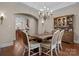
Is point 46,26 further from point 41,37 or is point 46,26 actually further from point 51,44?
point 51,44

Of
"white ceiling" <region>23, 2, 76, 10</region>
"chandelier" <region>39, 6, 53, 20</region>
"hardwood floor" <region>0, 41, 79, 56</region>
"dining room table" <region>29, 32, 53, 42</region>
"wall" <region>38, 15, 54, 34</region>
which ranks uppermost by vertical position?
"white ceiling" <region>23, 2, 76, 10</region>

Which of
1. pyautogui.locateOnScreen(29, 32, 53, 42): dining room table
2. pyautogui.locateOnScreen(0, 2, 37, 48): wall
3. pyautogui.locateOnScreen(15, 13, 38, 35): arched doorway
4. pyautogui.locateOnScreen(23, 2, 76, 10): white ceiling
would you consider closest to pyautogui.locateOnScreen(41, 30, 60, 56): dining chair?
pyautogui.locateOnScreen(29, 32, 53, 42): dining room table

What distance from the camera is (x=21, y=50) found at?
1780 millimetres

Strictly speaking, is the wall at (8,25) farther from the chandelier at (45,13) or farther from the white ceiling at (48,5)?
the chandelier at (45,13)

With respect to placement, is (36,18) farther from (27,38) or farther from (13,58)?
(13,58)

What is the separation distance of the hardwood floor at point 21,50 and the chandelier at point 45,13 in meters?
0.54

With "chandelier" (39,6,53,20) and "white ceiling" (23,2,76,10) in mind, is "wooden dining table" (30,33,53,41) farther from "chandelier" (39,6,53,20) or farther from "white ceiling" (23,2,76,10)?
"white ceiling" (23,2,76,10)

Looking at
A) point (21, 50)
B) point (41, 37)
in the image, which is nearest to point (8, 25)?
point (21, 50)

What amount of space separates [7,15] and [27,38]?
492mm

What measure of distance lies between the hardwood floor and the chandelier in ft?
1.76

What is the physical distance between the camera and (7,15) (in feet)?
5.68

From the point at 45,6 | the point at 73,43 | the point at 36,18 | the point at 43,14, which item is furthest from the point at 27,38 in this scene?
the point at 73,43

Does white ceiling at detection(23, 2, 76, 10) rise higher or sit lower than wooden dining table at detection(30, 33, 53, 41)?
higher

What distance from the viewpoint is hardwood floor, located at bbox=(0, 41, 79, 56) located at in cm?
175
